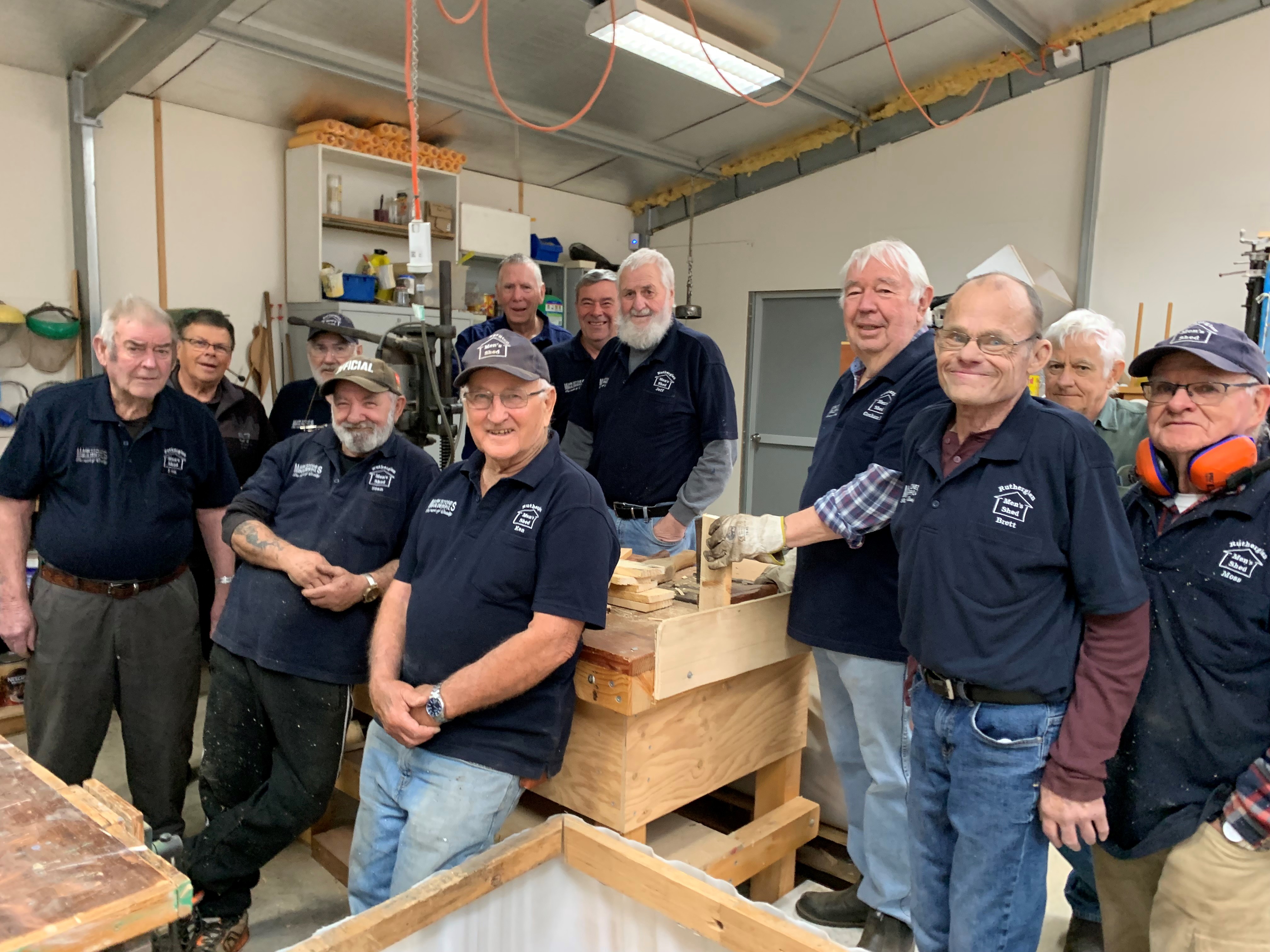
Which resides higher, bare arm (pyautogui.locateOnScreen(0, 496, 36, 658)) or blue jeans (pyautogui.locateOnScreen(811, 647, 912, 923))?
bare arm (pyautogui.locateOnScreen(0, 496, 36, 658))

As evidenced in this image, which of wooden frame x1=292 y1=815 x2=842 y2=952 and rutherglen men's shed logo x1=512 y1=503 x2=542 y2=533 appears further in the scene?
rutherglen men's shed logo x1=512 y1=503 x2=542 y2=533

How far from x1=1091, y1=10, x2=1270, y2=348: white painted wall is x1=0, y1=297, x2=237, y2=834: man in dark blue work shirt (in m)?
5.10

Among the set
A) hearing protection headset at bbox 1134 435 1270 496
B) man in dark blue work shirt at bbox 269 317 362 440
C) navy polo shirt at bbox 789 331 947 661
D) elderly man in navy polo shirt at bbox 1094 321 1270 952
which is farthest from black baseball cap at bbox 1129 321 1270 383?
man in dark blue work shirt at bbox 269 317 362 440

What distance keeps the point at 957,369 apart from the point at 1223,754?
2.62 feet

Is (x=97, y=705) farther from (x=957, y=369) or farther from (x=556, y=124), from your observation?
(x=556, y=124)

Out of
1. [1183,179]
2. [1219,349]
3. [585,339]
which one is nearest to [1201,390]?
[1219,349]

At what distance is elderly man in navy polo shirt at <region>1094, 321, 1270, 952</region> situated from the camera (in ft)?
4.70

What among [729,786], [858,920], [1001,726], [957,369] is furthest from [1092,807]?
[729,786]

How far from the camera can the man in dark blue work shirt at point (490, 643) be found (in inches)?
65.7

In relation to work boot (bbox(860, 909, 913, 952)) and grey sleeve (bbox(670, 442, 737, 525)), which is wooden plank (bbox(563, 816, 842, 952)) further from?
grey sleeve (bbox(670, 442, 737, 525))

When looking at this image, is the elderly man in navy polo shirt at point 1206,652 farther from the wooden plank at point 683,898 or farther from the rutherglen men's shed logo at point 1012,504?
the wooden plank at point 683,898

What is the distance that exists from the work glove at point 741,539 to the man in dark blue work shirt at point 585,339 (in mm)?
1332

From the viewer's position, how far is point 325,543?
7.09 ft

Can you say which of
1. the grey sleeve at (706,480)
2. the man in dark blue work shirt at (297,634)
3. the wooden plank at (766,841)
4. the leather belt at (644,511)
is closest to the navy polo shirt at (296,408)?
the man in dark blue work shirt at (297,634)
